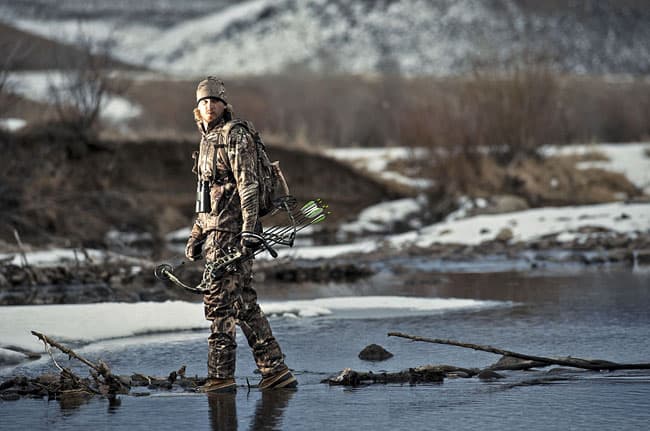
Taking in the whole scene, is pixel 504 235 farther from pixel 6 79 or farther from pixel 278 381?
pixel 278 381

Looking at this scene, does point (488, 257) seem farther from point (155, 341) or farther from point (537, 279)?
point (155, 341)

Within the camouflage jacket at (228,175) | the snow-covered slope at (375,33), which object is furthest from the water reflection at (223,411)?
the snow-covered slope at (375,33)

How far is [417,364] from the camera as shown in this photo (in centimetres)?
909

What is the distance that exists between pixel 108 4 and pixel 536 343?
184602mm

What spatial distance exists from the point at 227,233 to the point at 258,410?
4.04 ft

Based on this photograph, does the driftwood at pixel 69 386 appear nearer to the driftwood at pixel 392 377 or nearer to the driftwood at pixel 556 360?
the driftwood at pixel 392 377

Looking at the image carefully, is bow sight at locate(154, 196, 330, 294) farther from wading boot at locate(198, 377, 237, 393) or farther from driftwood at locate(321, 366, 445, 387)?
driftwood at locate(321, 366, 445, 387)

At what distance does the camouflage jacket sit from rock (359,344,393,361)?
1885 mm

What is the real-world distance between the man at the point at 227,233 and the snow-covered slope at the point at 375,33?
5714 inches

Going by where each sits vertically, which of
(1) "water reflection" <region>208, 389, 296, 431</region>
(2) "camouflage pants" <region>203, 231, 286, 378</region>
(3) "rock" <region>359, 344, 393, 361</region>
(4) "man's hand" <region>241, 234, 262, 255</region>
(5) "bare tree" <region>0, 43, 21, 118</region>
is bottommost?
(1) "water reflection" <region>208, 389, 296, 431</region>

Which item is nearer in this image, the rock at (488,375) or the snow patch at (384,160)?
the rock at (488,375)

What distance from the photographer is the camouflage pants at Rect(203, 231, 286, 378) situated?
7.97 metres

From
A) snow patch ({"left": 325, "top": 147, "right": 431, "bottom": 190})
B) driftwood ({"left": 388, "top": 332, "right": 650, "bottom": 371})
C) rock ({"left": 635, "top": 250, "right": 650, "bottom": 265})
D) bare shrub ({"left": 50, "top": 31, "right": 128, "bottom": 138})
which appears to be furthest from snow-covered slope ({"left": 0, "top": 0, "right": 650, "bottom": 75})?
driftwood ({"left": 388, "top": 332, "right": 650, "bottom": 371})

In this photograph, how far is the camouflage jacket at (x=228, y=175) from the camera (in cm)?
788
